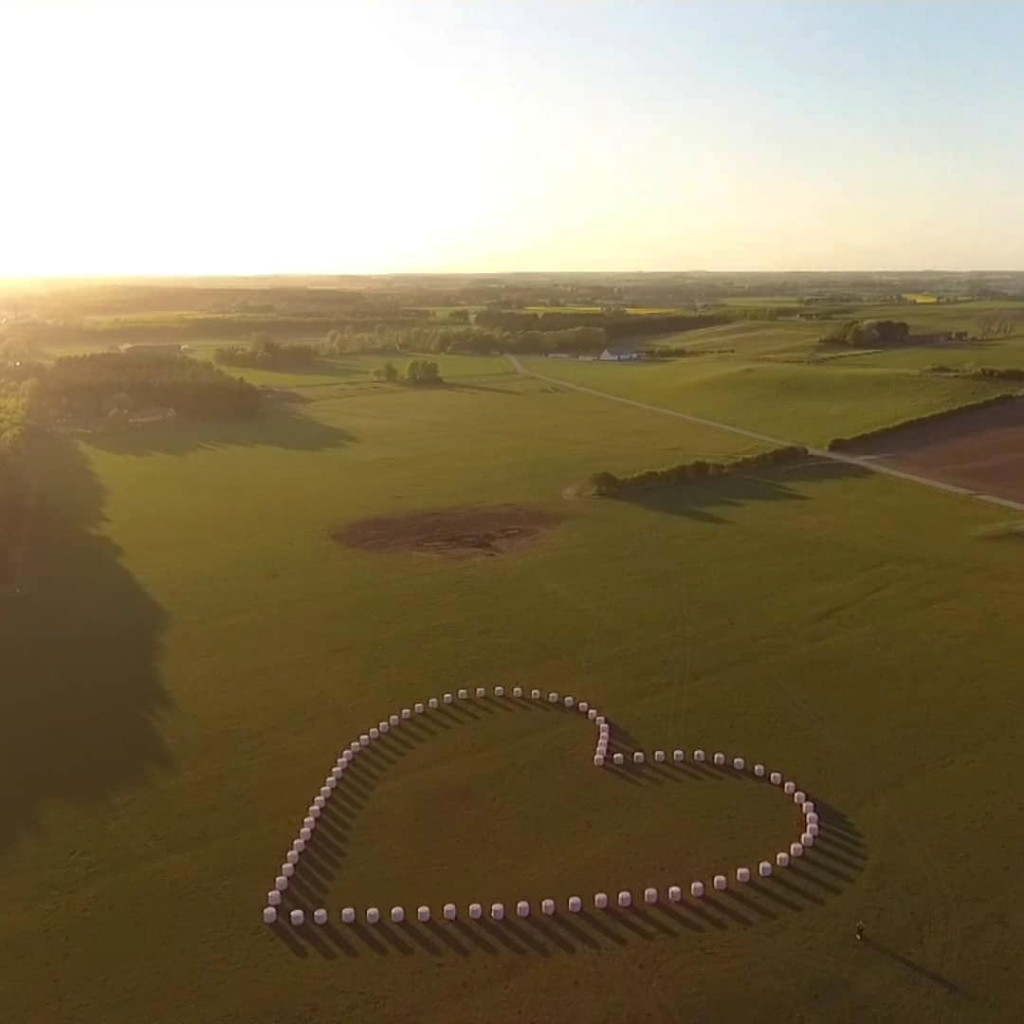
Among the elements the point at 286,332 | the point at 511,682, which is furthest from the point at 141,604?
the point at 286,332

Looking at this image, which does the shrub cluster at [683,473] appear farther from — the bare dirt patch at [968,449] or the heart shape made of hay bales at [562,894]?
the heart shape made of hay bales at [562,894]

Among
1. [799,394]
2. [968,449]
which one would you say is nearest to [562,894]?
[968,449]

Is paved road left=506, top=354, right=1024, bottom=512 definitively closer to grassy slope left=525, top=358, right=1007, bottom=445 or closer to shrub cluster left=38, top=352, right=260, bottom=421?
grassy slope left=525, top=358, right=1007, bottom=445

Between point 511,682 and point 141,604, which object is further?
point 141,604

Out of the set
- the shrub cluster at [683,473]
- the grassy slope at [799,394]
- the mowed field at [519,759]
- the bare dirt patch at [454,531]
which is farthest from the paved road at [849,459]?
the bare dirt patch at [454,531]

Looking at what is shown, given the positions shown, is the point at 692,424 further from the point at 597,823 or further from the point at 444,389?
the point at 597,823
